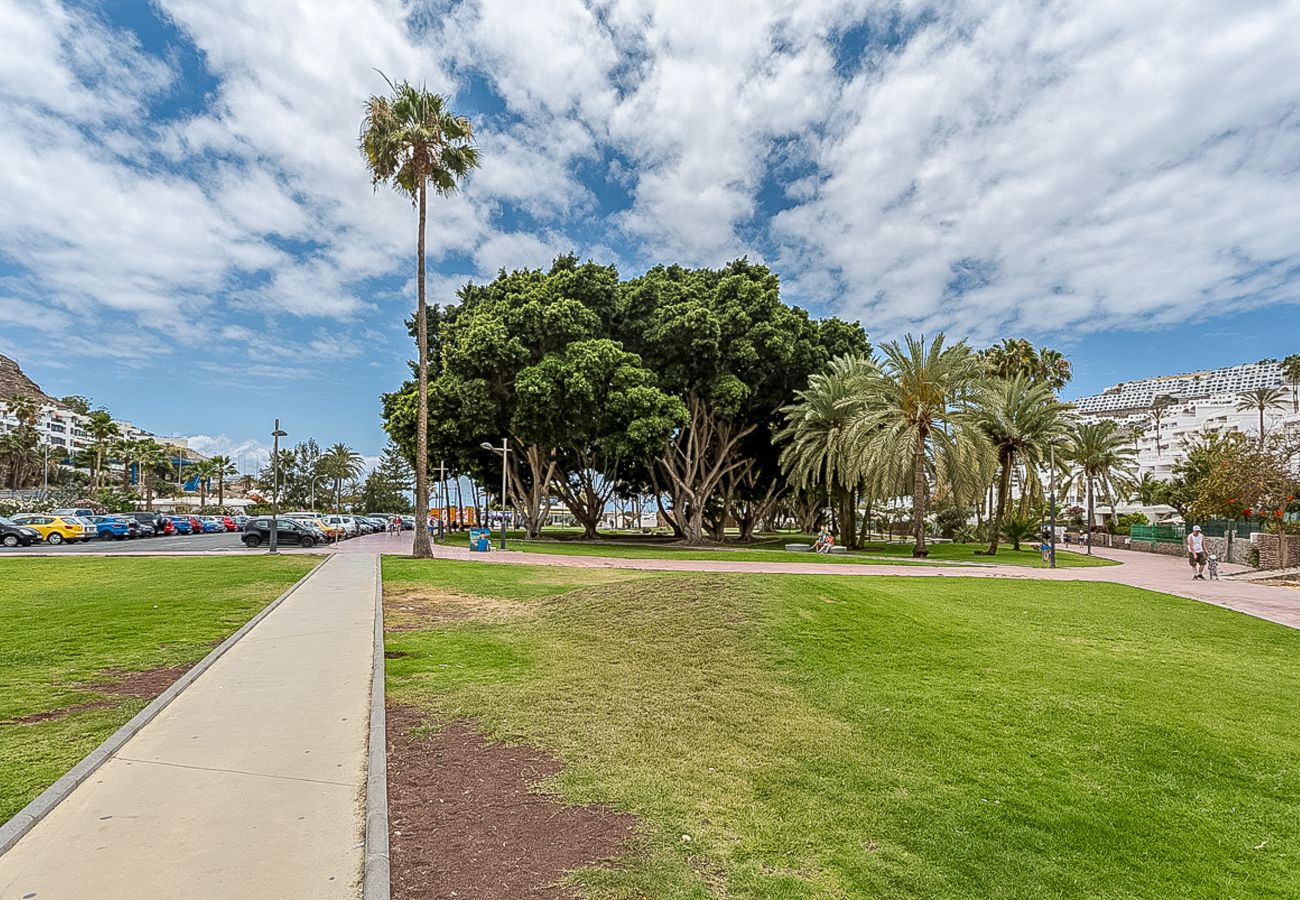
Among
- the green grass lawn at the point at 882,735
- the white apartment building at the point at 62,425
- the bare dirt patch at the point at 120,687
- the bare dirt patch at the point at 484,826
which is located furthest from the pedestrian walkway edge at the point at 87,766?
the white apartment building at the point at 62,425

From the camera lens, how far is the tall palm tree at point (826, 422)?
35.8 meters

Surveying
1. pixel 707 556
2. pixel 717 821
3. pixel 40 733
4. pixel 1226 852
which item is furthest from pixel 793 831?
pixel 707 556

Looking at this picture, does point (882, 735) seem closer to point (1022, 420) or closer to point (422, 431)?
point (422, 431)

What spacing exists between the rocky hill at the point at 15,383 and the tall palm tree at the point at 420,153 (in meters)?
171

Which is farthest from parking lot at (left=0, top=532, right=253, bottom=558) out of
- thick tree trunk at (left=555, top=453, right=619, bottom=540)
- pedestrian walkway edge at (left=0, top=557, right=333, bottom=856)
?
pedestrian walkway edge at (left=0, top=557, right=333, bottom=856)

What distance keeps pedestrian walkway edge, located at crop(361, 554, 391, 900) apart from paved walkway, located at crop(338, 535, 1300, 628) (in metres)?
11.8

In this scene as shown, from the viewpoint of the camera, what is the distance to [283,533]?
116 feet

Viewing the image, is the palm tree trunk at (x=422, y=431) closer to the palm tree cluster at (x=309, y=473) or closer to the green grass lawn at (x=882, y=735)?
the green grass lawn at (x=882, y=735)

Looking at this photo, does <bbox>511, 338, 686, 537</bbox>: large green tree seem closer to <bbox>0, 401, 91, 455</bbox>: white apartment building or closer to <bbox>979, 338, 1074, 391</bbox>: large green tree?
<bbox>979, 338, 1074, 391</bbox>: large green tree

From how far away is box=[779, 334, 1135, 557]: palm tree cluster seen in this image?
3275cm

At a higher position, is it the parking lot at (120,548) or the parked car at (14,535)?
the parked car at (14,535)

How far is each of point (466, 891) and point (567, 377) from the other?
98.7 ft

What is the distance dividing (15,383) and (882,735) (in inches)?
8172

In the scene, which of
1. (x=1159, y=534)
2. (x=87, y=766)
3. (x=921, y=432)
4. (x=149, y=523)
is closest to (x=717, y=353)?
(x=921, y=432)
